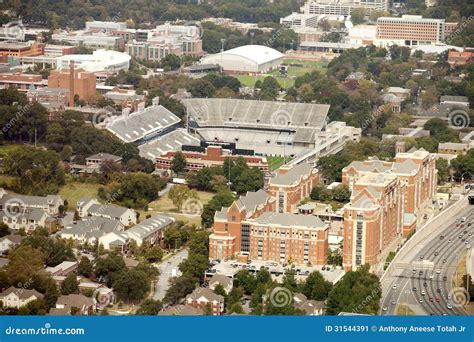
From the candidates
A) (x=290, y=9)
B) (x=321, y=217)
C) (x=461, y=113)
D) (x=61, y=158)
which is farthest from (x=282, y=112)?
(x=290, y=9)

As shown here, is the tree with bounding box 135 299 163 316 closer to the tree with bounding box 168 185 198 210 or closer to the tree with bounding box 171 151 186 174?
the tree with bounding box 168 185 198 210

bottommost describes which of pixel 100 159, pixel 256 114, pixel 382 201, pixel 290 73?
pixel 290 73

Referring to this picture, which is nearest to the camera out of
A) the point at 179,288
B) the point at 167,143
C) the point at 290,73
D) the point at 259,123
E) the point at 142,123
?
the point at 179,288

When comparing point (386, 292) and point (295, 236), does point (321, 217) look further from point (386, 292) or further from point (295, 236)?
point (386, 292)

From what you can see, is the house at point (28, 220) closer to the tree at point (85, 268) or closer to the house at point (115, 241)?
the house at point (115, 241)

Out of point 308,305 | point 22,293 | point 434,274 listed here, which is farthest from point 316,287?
point 22,293

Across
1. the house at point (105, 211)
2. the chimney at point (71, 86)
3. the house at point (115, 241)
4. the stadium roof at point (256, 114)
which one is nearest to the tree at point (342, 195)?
the house at point (105, 211)

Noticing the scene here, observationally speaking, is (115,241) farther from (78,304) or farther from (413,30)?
(413,30)
